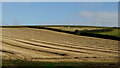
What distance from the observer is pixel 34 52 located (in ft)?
83.8

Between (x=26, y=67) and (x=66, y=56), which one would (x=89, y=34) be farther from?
(x=26, y=67)

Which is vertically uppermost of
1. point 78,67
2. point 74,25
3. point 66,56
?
point 78,67

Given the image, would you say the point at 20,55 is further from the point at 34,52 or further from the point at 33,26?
the point at 33,26

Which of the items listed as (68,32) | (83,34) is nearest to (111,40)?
(83,34)

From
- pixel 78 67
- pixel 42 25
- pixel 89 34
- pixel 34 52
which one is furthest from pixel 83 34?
pixel 78 67

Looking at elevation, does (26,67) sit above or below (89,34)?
above

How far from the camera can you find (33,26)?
55.2 metres

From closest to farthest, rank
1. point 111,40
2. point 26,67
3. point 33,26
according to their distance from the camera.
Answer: point 26,67 → point 111,40 → point 33,26

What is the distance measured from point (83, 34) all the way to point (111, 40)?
6657mm

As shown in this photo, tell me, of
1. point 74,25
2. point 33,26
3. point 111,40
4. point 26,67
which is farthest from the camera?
point 74,25

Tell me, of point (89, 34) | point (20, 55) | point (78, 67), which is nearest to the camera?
point (78, 67)

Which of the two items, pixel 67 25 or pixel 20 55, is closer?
pixel 20 55

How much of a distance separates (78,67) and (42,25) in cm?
4219

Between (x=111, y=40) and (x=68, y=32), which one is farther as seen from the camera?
(x=68, y=32)
